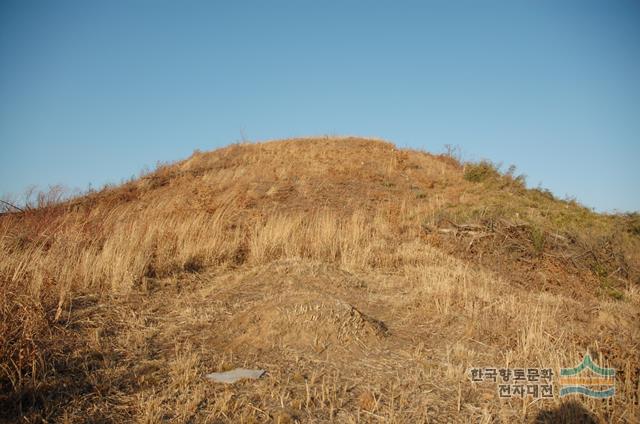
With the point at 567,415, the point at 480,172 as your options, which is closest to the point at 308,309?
the point at 567,415

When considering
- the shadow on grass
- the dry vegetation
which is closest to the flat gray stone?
the dry vegetation

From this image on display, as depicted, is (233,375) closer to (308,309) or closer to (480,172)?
(308,309)

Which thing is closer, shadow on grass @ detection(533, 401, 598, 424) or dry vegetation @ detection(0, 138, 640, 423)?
shadow on grass @ detection(533, 401, 598, 424)

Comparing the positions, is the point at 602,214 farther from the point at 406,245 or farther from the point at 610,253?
the point at 406,245

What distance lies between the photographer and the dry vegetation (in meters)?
Result: 3.34

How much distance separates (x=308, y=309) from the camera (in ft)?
15.7

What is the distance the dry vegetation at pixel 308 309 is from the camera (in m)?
3.34

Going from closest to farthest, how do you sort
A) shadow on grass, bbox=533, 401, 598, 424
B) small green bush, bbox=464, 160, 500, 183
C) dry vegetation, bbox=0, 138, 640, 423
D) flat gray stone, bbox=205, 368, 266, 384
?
shadow on grass, bbox=533, 401, 598, 424 → dry vegetation, bbox=0, 138, 640, 423 → flat gray stone, bbox=205, 368, 266, 384 → small green bush, bbox=464, 160, 500, 183

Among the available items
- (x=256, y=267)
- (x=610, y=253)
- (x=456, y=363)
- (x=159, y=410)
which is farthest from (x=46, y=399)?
(x=610, y=253)

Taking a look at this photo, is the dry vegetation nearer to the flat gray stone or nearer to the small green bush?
the flat gray stone

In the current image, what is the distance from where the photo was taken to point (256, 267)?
7371mm

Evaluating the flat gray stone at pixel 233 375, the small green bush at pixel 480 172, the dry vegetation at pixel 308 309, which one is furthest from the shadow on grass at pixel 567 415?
the small green bush at pixel 480 172

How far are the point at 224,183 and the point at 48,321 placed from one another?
10.0 metres

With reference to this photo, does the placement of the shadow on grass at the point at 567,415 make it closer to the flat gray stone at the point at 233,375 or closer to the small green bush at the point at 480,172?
the flat gray stone at the point at 233,375
